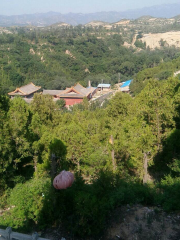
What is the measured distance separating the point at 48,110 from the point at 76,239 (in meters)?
6.39

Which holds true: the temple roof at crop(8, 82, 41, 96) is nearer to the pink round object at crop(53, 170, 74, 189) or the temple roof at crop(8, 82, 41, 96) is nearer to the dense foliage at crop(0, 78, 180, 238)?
the dense foliage at crop(0, 78, 180, 238)

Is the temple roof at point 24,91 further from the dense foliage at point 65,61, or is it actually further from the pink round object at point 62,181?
the pink round object at point 62,181

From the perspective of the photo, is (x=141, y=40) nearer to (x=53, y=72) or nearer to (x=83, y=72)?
(x=83, y=72)

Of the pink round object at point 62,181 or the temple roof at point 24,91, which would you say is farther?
the temple roof at point 24,91

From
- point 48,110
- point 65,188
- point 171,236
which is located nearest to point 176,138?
point 171,236

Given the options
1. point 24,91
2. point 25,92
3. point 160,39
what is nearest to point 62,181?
point 25,92

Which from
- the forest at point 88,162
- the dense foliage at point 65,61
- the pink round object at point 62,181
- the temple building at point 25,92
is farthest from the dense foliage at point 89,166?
the dense foliage at point 65,61

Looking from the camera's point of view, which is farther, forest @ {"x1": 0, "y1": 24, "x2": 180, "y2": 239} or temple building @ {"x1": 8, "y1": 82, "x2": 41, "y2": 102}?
temple building @ {"x1": 8, "y1": 82, "x2": 41, "y2": 102}

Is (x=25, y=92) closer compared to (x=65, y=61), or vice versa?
(x=25, y=92)

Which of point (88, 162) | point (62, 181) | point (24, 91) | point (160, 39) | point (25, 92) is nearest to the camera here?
point (62, 181)

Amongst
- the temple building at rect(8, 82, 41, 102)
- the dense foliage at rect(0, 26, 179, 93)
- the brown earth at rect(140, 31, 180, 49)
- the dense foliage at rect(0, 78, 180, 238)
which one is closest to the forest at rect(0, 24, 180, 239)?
the dense foliage at rect(0, 78, 180, 238)

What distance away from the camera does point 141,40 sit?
57.2m

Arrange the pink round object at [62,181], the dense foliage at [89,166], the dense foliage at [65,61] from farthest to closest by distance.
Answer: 1. the dense foliage at [65,61]
2. the dense foliage at [89,166]
3. the pink round object at [62,181]

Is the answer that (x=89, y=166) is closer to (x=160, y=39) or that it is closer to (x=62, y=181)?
(x=62, y=181)
